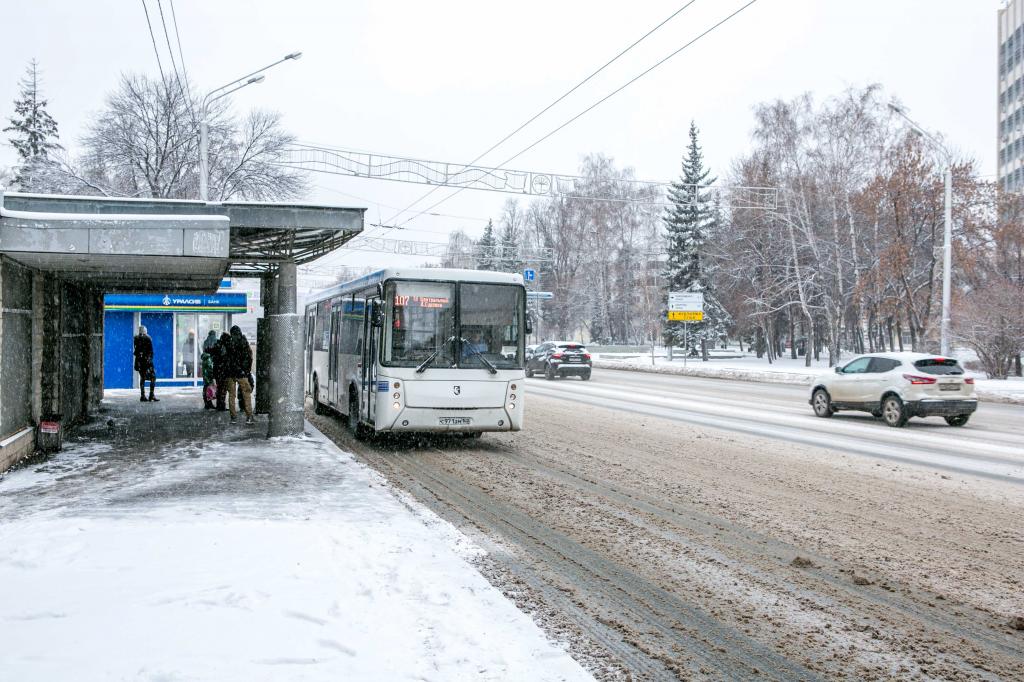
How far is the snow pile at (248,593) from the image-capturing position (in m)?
4.21

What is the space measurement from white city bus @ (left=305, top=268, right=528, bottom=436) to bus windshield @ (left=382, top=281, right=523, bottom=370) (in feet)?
0.05

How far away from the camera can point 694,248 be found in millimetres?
60969

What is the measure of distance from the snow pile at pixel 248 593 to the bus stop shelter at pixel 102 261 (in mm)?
3008

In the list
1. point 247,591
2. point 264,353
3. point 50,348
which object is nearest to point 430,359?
point 50,348

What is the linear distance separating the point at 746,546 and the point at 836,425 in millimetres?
11284

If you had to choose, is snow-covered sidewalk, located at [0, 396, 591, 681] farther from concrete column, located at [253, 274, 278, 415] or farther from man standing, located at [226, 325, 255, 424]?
concrete column, located at [253, 274, 278, 415]

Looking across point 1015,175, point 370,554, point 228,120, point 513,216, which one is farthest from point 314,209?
point 1015,175

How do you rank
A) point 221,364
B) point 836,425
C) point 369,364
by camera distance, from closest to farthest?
point 369,364 → point 221,364 → point 836,425

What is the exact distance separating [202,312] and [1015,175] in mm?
87768

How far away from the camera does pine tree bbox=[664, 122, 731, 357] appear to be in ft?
200

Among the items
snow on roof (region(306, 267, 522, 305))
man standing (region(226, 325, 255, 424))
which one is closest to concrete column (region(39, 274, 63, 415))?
man standing (region(226, 325, 255, 424))

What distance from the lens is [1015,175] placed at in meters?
86.4

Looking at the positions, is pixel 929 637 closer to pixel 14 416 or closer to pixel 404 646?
pixel 404 646

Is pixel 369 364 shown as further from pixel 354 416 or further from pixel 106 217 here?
pixel 106 217
